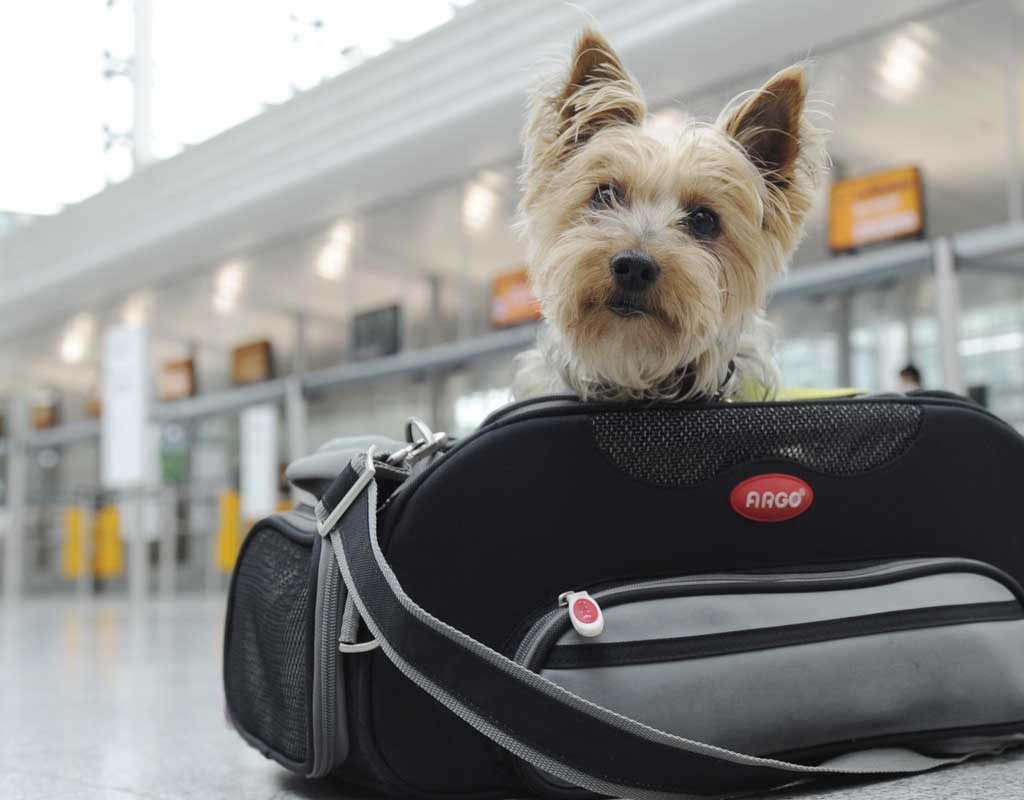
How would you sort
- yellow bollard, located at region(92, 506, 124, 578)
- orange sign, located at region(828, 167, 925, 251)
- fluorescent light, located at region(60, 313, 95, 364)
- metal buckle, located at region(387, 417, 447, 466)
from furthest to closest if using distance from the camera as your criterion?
fluorescent light, located at region(60, 313, 95, 364) < yellow bollard, located at region(92, 506, 124, 578) < orange sign, located at region(828, 167, 925, 251) < metal buckle, located at region(387, 417, 447, 466)

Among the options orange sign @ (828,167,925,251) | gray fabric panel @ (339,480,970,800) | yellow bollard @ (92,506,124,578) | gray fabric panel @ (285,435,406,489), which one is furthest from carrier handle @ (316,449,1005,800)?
yellow bollard @ (92,506,124,578)

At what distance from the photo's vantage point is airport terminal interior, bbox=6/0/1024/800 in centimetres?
501

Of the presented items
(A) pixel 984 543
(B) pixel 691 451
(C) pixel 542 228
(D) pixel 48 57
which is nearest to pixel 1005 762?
(A) pixel 984 543

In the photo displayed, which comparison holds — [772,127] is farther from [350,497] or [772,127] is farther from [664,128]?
[350,497]

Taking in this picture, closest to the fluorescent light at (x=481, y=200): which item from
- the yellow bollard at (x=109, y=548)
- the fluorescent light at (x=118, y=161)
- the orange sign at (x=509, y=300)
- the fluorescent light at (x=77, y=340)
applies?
the orange sign at (x=509, y=300)

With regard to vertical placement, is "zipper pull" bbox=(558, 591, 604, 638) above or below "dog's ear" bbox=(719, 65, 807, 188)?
below

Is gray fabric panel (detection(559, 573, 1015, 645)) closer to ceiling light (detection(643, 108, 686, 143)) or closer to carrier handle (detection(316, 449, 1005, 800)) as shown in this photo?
carrier handle (detection(316, 449, 1005, 800))

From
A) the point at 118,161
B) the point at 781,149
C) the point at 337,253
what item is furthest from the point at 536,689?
the point at 118,161

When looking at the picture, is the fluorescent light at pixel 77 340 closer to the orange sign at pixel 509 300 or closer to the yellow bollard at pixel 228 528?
the yellow bollard at pixel 228 528

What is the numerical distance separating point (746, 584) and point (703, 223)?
624mm

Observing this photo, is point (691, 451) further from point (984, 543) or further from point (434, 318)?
point (434, 318)

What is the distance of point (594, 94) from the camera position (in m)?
2.04

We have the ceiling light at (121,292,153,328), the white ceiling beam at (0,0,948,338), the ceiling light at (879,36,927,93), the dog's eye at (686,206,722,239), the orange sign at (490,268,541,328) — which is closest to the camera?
the dog's eye at (686,206,722,239)

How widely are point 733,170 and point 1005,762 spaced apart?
110cm
